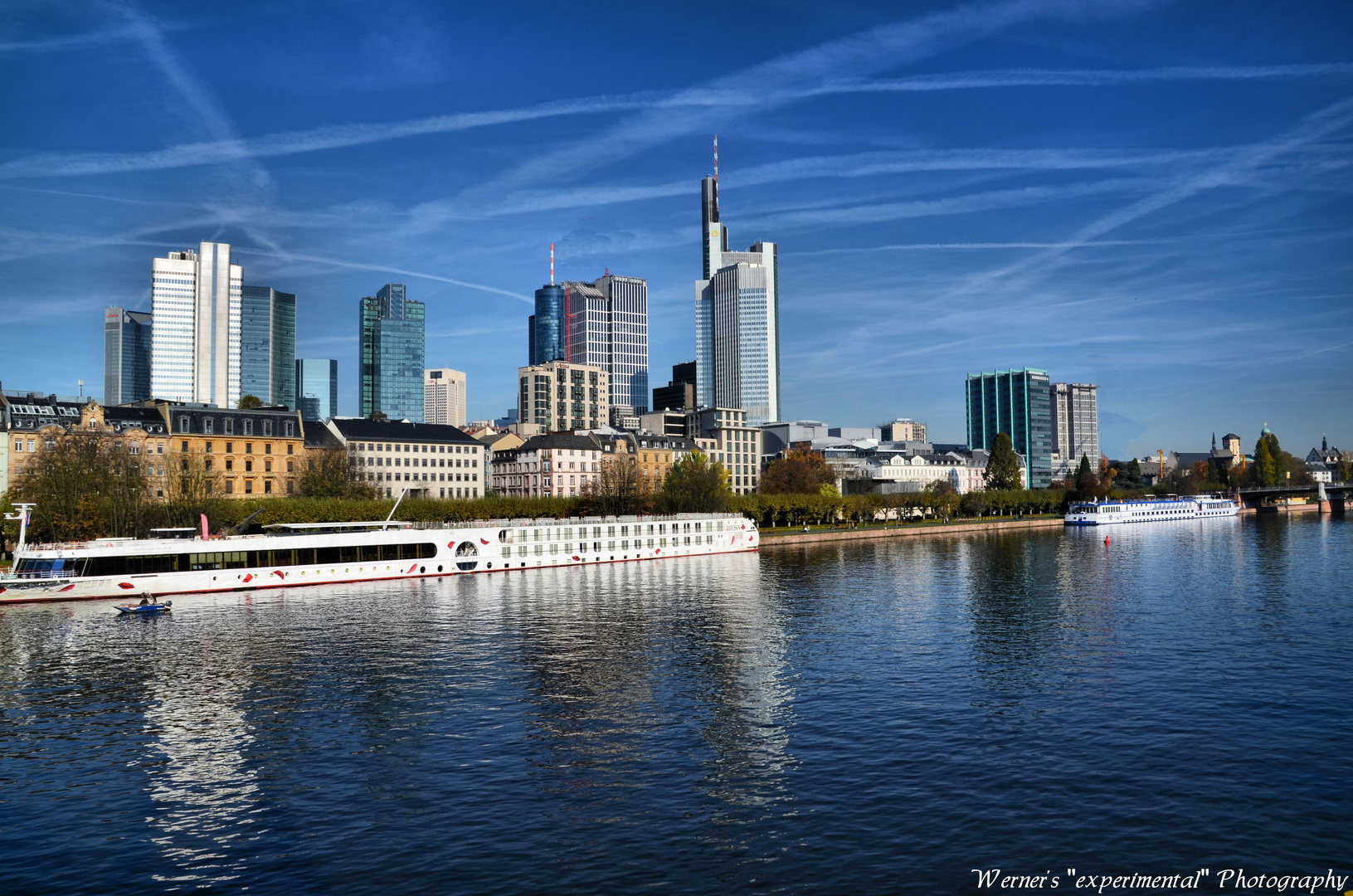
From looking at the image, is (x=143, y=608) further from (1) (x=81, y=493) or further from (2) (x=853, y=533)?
(2) (x=853, y=533)

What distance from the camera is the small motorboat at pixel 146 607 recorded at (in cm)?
7494

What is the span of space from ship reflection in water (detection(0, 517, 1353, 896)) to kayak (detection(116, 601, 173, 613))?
13.6ft

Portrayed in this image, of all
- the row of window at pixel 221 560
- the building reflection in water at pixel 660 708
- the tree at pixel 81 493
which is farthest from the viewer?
the tree at pixel 81 493

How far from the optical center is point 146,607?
7481 cm

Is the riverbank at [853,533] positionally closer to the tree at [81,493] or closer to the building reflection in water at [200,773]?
the tree at [81,493]

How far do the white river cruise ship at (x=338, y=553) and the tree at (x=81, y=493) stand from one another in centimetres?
1099

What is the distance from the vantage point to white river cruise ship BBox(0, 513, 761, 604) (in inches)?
3334

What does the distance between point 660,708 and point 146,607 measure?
52.0 meters

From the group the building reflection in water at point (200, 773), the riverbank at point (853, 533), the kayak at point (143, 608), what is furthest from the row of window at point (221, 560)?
the riverbank at point (853, 533)

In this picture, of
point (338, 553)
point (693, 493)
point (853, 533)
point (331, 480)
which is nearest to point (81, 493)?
point (338, 553)

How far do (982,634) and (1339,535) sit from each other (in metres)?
124

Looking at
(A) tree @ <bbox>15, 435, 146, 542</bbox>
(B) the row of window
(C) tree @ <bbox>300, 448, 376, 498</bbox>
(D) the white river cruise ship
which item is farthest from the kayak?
(C) tree @ <bbox>300, 448, 376, 498</bbox>

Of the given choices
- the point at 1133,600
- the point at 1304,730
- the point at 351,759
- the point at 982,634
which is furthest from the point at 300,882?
the point at 1133,600

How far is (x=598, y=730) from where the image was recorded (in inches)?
1495
